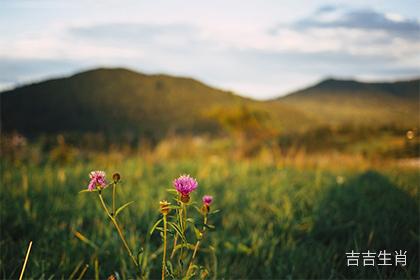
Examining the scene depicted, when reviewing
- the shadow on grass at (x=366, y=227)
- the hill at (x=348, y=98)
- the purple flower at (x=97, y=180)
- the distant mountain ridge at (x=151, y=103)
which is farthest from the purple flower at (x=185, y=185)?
the hill at (x=348, y=98)

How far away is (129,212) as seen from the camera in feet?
9.64

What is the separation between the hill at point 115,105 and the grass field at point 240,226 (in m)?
17.7

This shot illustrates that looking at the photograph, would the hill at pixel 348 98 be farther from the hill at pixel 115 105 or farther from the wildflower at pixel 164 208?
the wildflower at pixel 164 208

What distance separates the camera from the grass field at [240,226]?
1.99m

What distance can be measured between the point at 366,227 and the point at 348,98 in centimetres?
3691

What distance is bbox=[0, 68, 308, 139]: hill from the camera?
24844 mm

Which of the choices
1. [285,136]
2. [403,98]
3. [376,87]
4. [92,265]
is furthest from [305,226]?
[376,87]

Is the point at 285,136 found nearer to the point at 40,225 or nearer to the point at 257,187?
the point at 257,187

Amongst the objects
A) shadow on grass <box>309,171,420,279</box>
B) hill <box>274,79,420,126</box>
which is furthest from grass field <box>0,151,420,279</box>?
hill <box>274,79,420,126</box>

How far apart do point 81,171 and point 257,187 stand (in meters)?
2.13

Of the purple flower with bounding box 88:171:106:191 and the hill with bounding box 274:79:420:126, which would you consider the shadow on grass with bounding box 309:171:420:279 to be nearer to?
the purple flower with bounding box 88:171:106:191

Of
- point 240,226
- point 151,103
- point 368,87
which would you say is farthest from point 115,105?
point 240,226

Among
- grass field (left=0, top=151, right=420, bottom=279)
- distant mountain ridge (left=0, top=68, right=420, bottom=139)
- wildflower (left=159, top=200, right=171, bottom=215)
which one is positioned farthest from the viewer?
distant mountain ridge (left=0, top=68, right=420, bottom=139)

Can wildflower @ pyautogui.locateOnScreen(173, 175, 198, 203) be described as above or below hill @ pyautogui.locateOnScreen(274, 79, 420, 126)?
below
